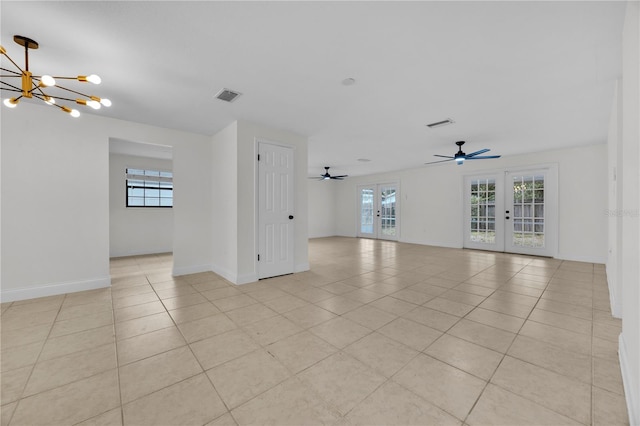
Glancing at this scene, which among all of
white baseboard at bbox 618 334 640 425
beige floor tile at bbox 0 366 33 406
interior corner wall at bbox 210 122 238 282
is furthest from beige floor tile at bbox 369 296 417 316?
beige floor tile at bbox 0 366 33 406

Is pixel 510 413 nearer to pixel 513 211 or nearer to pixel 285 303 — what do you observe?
pixel 285 303

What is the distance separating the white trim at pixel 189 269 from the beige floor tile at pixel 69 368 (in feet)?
7.75

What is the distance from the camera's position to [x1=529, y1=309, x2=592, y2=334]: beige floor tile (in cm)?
237

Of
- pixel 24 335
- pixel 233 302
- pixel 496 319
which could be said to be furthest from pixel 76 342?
pixel 496 319

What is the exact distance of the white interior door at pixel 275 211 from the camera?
4.10 meters

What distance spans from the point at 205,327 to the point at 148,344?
0.46 meters

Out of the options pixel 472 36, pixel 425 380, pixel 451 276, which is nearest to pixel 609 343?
pixel 425 380

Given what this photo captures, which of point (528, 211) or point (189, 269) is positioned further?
point (528, 211)

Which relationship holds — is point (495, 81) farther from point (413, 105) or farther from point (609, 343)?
point (609, 343)

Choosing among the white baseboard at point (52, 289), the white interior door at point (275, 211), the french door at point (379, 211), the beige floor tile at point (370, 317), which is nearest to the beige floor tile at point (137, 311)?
the white baseboard at point (52, 289)

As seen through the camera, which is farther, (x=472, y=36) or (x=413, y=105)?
(x=413, y=105)

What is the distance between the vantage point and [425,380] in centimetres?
167

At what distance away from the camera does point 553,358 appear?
1897mm

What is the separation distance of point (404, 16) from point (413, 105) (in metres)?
1.66
